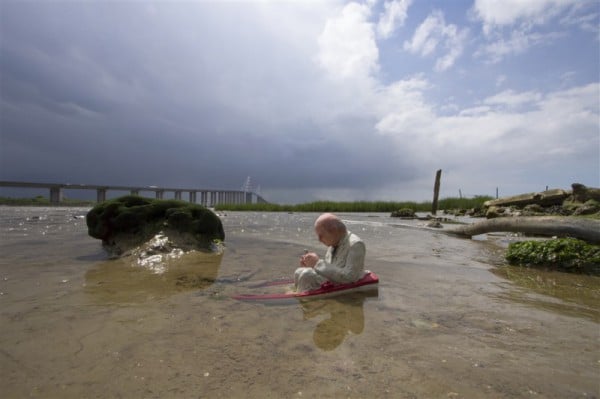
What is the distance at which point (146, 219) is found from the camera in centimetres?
779

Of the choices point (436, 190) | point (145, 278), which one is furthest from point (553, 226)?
point (436, 190)

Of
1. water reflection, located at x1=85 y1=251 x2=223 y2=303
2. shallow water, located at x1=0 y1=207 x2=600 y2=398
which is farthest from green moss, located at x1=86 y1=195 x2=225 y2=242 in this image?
shallow water, located at x1=0 y1=207 x2=600 y2=398

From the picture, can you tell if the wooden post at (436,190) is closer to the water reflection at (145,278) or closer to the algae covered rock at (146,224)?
the algae covered rock at (146,224)

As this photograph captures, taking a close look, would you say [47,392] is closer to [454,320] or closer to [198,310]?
[198,310]

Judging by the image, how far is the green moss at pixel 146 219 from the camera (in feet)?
25.0

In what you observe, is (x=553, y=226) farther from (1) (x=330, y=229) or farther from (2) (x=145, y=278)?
(2) (x=145, y=278)

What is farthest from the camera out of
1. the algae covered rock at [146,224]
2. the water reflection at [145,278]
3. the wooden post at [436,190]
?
the wooden post at [436,190]

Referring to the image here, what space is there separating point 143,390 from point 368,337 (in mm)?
1770

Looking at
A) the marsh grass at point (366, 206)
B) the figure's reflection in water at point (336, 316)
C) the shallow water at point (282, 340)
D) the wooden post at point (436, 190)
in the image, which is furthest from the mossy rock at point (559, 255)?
the marsh grass at point (366, 206)

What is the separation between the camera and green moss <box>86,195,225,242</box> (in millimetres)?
7621

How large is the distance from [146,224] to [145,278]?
312cm

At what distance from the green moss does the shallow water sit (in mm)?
2496

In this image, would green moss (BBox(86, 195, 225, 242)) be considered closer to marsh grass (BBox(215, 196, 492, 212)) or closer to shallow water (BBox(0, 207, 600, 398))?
shallow water (BBox(0, 207, 600, 398))

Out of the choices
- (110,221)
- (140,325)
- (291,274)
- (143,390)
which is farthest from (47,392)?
(110,221)
